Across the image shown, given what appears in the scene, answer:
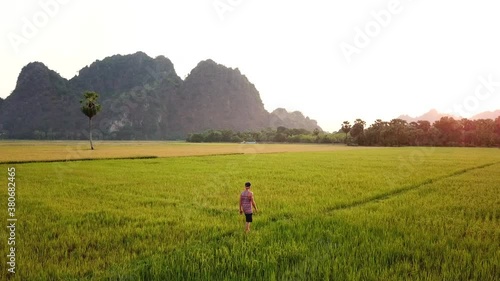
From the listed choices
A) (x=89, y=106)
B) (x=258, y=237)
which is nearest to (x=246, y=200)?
(x=258, y=237)

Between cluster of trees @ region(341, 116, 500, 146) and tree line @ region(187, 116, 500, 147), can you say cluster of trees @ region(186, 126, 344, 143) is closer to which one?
tree line @ region(187, 116, 500, 147)

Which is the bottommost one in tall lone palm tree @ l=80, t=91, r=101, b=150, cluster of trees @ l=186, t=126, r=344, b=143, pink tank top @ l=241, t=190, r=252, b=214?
pink tank top @ l=241, t=190, r=252, b=214

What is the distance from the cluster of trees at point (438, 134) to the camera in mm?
95750

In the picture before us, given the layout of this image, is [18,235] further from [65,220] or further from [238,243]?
[238,243]

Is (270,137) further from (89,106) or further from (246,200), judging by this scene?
(246,200)

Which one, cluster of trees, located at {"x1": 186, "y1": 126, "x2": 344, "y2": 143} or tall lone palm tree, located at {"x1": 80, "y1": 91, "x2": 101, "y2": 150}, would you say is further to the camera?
cluster of trees, located at {"x1": 186, "y1": 126, "x2": 344, "y2": 143}

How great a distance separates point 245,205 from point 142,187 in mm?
10848

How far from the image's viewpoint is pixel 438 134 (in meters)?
99.7

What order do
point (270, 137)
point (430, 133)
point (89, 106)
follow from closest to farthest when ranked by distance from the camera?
1. point (89, 106)
2. point (430, 133)
3. point (270, 137)

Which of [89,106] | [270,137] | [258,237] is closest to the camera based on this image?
[258,237]

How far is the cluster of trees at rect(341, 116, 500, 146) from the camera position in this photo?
95750 millimetres

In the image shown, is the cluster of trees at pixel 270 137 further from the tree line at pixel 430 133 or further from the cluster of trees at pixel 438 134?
the cluster of trees at pixel 438 134

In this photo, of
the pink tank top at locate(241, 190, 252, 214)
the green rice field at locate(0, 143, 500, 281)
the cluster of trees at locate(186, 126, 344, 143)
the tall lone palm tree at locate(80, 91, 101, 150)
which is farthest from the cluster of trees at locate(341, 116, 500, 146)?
the pink tank top at locate(241, 190, 252, 214)

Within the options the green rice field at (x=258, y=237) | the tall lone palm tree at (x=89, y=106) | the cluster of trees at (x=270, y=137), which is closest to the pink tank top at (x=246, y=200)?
the green rice field at (x=258, y=237)
